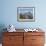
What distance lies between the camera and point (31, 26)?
458cm

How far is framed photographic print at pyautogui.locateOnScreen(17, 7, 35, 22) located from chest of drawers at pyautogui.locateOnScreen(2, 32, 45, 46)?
69 centimetres

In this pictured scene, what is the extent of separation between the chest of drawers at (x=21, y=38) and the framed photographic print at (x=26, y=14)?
2.25ft

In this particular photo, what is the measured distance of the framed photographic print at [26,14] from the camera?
453cm

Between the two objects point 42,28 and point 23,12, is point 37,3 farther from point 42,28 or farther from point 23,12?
point 42,28

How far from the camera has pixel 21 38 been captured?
4.04 metres

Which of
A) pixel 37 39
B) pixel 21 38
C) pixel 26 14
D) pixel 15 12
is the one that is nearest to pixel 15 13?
pixel 15 12

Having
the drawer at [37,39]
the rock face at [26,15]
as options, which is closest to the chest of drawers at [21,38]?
the drawer at [37,39]

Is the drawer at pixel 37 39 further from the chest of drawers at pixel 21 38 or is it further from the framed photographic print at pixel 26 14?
the framed photographic print at pixel 26 14

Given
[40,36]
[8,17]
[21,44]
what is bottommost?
[21,44]

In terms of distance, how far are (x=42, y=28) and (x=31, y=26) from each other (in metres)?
0.39

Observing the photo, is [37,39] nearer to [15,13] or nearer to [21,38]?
[21,38]

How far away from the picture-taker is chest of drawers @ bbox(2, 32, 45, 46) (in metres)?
4.03

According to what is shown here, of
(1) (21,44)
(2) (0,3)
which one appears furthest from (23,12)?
(1) (21,44)

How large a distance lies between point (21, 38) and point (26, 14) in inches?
37.3
